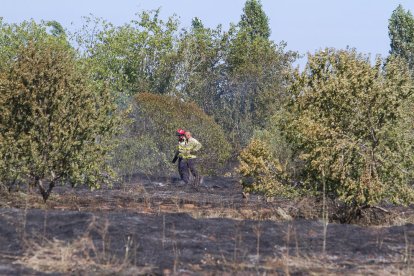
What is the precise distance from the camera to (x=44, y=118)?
16266 millimetres

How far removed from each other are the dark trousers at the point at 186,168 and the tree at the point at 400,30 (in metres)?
37.1

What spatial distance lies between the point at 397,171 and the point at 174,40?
3989 cm

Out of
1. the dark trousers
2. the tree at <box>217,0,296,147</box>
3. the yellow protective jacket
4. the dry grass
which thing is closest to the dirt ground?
the dry grass

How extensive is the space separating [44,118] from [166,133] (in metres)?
18.7

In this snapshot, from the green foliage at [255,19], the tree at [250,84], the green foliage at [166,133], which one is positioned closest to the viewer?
the green foliage at [166,133]

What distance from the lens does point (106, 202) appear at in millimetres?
19688

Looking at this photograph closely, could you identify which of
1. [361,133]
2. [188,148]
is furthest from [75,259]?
[188,148]

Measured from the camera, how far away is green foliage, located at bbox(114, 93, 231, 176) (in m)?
34.3

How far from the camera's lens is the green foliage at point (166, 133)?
34312 mm

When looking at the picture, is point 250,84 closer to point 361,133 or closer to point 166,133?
point 166,133

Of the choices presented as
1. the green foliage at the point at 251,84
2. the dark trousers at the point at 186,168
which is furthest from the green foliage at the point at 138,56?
the dark trousers at the point at 186,168

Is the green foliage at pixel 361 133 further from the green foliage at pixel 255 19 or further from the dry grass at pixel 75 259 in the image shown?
Result: the green foliage at pixel 255 19

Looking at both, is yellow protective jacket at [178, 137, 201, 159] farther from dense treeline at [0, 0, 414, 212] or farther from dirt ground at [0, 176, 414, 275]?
dirt ground at [0, 176, 414, 275]

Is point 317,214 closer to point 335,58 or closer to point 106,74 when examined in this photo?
point 335,58
